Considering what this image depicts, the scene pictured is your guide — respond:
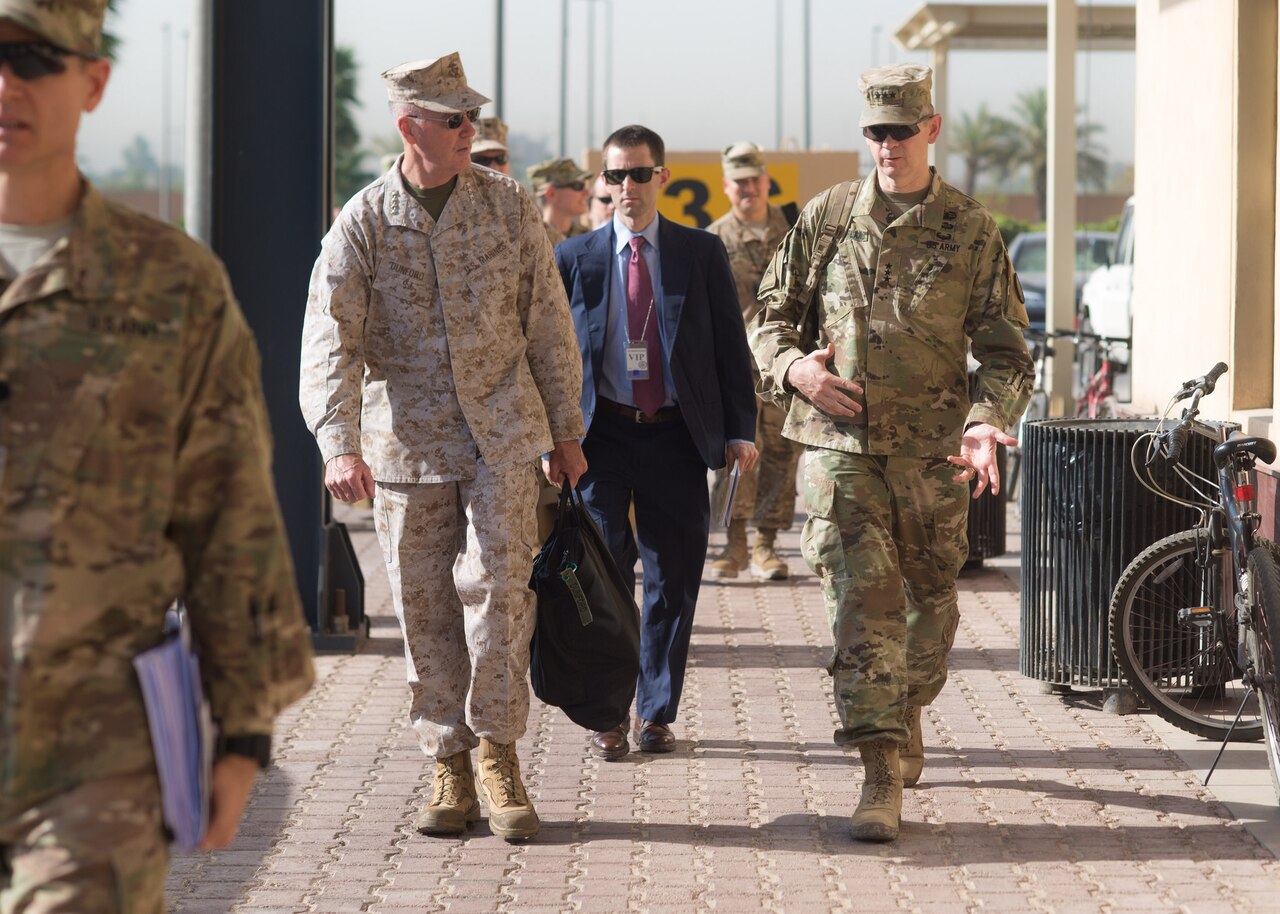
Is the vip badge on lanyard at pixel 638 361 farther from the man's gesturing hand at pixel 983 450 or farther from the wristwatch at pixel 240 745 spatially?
the wristwatch at pixel 240 745

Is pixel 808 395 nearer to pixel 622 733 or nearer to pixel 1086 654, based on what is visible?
pixel 622 733

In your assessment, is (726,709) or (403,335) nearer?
(403,335)

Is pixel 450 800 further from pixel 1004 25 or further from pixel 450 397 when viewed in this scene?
pixel 1004 25

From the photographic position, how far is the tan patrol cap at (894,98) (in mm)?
5785

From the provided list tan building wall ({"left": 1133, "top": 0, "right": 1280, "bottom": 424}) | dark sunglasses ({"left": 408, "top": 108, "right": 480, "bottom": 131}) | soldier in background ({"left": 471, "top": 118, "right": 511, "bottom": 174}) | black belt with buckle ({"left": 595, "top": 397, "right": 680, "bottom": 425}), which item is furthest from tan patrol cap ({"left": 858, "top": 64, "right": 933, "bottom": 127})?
soldier in background ({"left": 471, "top": 118, "right": 511, "bottom": 174})

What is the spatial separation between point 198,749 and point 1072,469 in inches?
211

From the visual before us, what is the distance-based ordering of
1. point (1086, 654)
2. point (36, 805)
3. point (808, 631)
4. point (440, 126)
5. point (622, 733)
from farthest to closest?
point (808, 631) < point (1086, 654) < point (622, 733) < point (440, 126) < point (36, 805)

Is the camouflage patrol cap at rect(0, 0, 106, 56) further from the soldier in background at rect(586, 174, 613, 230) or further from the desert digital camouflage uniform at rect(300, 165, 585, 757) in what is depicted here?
the soldier in background at rect(586, 174, 613, 230)

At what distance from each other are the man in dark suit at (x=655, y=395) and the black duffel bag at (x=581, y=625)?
0.71 metres

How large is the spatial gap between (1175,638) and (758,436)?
164 inches

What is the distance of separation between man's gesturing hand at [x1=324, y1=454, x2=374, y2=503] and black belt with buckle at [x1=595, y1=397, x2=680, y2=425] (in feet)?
5.03

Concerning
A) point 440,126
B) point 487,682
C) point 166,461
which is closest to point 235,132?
point 440,126

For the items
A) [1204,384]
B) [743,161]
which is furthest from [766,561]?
[1204,384]

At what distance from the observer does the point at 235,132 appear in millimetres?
8805
